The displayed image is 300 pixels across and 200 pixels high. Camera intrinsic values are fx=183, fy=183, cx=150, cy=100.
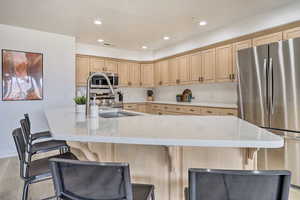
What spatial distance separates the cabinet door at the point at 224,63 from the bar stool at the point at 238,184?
10.7ft

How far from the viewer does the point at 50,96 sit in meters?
3.99

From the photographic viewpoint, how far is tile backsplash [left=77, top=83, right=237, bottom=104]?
13.3 ft

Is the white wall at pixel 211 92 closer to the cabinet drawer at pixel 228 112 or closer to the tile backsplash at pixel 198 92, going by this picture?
the tile backsplash at pixel 198 92

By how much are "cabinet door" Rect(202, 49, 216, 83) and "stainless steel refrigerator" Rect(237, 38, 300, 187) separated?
1.21 meters

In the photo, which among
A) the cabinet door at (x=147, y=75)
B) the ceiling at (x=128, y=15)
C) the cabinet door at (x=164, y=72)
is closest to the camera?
the ceiling at (x=128, y=15)

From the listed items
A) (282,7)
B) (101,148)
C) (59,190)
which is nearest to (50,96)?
(101,148)

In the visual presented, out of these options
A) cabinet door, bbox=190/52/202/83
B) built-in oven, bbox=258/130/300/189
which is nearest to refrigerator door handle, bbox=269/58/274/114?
built-in oven, bbox=258/130/300/189

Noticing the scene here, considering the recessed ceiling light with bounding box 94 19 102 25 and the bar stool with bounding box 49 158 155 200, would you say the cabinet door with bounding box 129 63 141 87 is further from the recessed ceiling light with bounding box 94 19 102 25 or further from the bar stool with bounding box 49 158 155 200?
the bar stool with bounding box 49 158 155 200

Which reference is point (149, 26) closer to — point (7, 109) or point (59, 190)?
point (7, 109)

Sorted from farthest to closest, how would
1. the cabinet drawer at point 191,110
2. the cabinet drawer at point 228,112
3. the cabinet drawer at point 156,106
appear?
the cabinet drawer at point 156,106, the cabinet drawer at point 191,110, the cabinet drawer at point 228,112

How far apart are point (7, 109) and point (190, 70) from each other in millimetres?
4016

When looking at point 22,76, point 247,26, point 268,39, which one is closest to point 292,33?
point 268,39

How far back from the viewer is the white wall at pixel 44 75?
3.56 metres

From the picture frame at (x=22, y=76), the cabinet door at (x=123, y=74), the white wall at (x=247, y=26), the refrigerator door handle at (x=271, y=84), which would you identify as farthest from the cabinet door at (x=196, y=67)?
the picture frame at (x=22, y=76)
